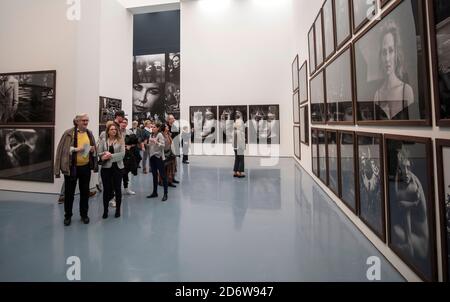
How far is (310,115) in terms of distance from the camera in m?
8.24

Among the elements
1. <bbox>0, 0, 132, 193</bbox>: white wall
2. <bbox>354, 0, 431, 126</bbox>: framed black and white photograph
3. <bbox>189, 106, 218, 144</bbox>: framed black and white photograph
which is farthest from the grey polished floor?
<bbox>189, 106, 218, 144</bbox>: framed black and white photograph

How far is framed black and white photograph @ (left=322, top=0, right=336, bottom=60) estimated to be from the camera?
5.25 m

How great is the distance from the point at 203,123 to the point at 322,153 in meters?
10.4

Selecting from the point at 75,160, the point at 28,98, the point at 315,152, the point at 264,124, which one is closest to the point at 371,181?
the point at 315,152

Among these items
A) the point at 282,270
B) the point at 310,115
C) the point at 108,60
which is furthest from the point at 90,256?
the point at 108,60

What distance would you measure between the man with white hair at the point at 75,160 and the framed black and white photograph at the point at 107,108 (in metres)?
9.54

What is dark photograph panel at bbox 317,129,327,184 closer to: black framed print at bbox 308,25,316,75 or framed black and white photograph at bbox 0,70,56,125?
black framed print at bbox 308,25,316,75

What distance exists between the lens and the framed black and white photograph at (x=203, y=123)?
15773 millimetres

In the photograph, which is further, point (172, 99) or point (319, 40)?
point (172, 99)

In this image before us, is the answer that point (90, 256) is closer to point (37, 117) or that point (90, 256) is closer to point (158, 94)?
point (37, 117)

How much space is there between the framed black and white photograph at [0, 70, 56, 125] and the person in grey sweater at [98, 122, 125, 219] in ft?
9.79

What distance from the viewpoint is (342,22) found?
4633 mm

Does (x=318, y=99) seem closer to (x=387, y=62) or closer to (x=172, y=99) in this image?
(x=387, y=62)

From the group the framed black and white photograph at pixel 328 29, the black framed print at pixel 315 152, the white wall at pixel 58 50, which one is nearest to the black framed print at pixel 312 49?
the framed black and white photograph at pixel 328 29
